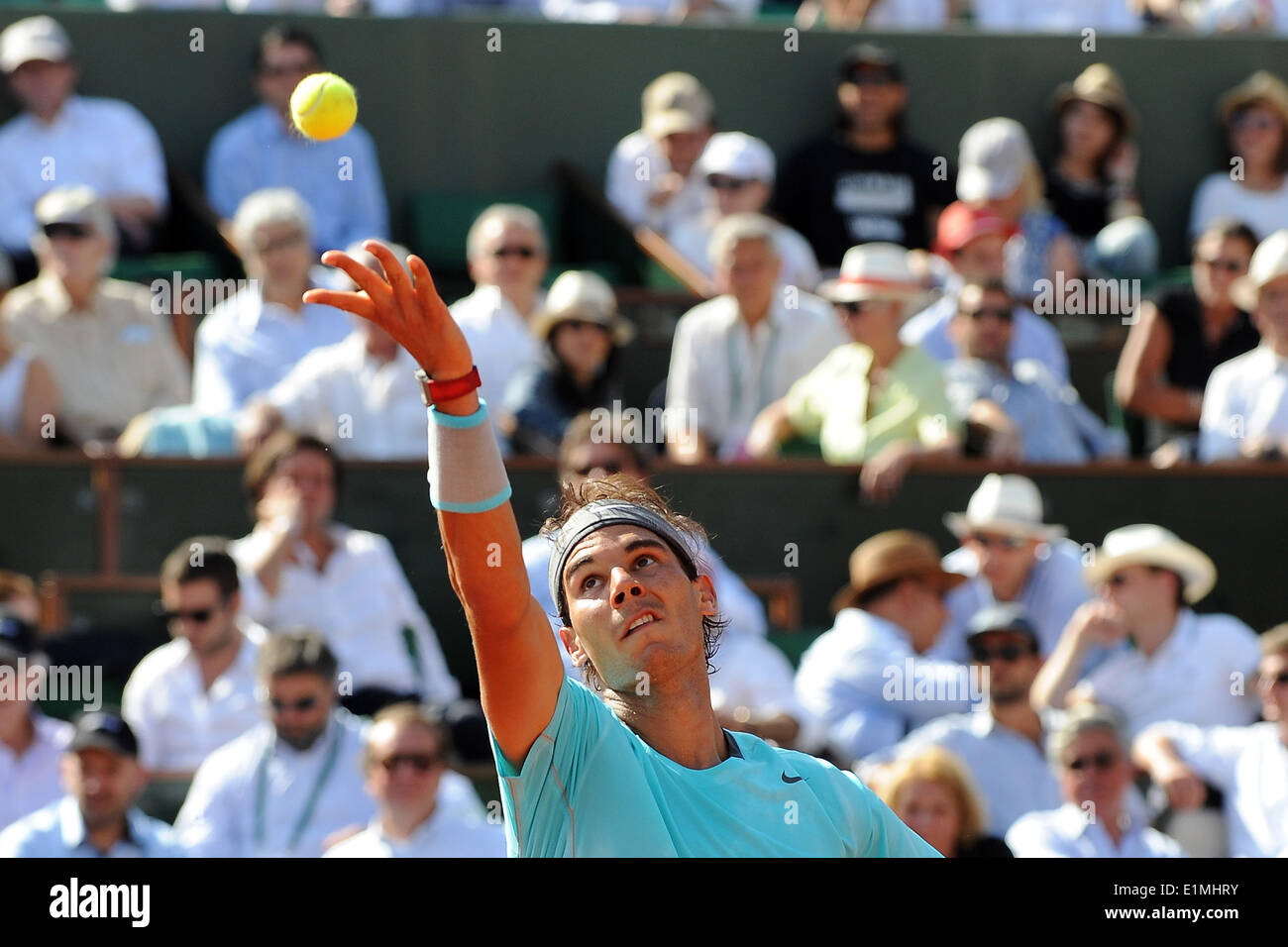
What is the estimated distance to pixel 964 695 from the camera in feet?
19.6

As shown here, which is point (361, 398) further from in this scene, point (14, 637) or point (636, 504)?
point (636, 504)

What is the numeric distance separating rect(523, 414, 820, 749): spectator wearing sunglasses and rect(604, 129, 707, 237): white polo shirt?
238 cm

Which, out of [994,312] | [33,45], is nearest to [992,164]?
[994,312]

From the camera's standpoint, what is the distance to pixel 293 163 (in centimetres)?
811

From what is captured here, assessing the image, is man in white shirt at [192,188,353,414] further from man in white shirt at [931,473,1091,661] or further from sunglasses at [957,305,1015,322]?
man in white shirt at [931,473,1091,661]

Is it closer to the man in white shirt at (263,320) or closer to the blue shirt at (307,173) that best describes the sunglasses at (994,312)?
the man in white shirt at (263,320)

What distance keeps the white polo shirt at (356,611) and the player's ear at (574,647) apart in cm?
342

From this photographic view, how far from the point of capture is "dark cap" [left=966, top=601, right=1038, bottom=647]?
5980 millimetres

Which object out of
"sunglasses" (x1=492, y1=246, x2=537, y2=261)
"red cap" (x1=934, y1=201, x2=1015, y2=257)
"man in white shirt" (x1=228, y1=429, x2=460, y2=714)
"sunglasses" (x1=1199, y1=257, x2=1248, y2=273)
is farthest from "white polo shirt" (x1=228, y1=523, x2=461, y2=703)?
"sunglasses" (x1=1199, y1=257, x2=1248, y2=273)

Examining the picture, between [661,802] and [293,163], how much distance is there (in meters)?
5.95

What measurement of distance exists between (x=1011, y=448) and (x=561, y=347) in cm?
139
